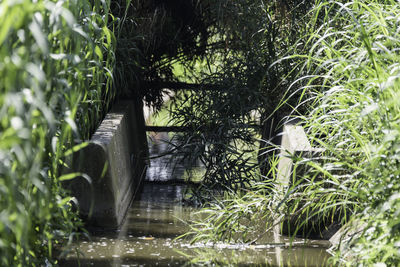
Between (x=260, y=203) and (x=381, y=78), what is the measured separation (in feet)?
4.51

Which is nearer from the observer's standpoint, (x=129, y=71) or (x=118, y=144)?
(x=118, y=144)

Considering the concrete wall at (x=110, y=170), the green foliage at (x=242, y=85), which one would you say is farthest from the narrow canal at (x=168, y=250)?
the green foliage at (x=242, y=85)

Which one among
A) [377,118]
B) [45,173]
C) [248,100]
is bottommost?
[45,173]

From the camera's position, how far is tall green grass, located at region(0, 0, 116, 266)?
7.06 feet

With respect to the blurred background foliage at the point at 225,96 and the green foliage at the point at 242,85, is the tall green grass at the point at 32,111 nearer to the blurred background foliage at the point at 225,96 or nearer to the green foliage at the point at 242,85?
the blurred background foliage at the point at 225,96

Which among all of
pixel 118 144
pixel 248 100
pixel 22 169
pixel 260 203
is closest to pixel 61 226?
pixel 22 169

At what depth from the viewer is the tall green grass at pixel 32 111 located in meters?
2.15

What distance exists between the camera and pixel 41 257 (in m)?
3.31

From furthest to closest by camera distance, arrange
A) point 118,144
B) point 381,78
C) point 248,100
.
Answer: point 248,100
point 118,144
point 381,78

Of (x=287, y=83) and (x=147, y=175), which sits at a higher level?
(x=287, y=83)

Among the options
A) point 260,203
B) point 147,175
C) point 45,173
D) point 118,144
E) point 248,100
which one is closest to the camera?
point 45,173

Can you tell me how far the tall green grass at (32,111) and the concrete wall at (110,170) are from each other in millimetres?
1070

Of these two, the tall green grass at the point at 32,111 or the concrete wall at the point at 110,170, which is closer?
the tall green grass at the point at 32,111

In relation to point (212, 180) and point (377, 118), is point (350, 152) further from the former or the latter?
point (212, 180)
